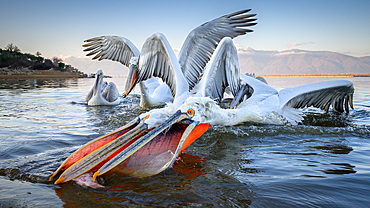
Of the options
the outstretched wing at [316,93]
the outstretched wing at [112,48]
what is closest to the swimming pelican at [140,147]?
the outstretched wing at [316,93]

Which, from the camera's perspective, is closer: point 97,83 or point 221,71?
point 221,71

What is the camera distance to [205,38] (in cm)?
638

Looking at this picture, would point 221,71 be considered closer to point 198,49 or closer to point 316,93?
point 198,49

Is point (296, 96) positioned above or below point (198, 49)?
below

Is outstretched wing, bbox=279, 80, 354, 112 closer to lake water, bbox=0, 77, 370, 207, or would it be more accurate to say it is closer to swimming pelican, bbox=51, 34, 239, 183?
lake water, bbox=0, 77, 370, 207

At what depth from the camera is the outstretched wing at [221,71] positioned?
4.83 meters

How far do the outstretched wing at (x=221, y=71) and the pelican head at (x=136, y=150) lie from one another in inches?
88.6

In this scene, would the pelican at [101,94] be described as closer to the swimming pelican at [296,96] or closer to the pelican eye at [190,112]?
the swimming pelican at [296,96]

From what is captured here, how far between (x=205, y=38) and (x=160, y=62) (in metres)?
1.44

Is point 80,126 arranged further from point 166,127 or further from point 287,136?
point 287,136

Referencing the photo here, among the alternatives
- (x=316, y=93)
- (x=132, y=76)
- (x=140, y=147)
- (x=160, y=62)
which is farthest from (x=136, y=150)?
(x=316, y=93)

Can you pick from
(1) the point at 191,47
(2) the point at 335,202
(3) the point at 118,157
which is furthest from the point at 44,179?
(1) the point at 191,47

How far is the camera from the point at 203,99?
324cm

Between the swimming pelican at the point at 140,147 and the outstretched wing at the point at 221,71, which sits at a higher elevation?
the outstretched wing at the point at 221,71
